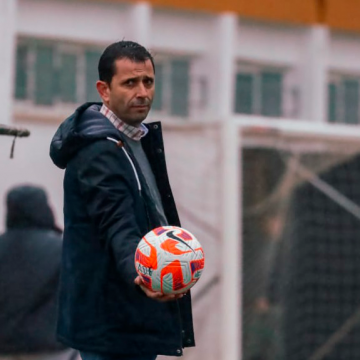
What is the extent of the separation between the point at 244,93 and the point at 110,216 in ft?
42.0

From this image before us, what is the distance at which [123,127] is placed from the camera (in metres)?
3.34

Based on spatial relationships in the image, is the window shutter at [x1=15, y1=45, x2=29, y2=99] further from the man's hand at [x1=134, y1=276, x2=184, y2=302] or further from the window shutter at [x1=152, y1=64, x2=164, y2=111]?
the man's hand at [x1=134, y1=276, x2=184, y2=302]

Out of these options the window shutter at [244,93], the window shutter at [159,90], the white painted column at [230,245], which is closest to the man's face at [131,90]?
the white painted column at [230,245]

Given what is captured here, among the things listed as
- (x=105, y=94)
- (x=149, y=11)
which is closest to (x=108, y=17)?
(x=149, y=11)

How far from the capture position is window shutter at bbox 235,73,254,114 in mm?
15461

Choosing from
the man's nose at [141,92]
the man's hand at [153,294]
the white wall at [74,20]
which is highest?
the white wall at [74,20]

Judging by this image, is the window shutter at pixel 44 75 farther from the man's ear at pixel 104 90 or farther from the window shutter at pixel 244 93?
the man's ear at pixel 104 90

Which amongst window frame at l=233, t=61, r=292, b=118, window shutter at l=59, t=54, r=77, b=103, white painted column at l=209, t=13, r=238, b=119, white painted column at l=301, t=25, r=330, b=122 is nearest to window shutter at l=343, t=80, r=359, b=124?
white painted column at l=301, t=25, r=330, b=122

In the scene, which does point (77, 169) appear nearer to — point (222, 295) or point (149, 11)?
point (222, 295)

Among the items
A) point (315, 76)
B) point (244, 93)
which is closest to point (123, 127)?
point (244, 93)

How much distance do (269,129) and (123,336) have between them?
15.7ft

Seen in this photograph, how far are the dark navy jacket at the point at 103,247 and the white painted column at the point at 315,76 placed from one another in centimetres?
1300

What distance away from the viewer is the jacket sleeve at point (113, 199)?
313 centimetres

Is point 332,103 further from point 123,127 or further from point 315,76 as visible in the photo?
point 123,127
